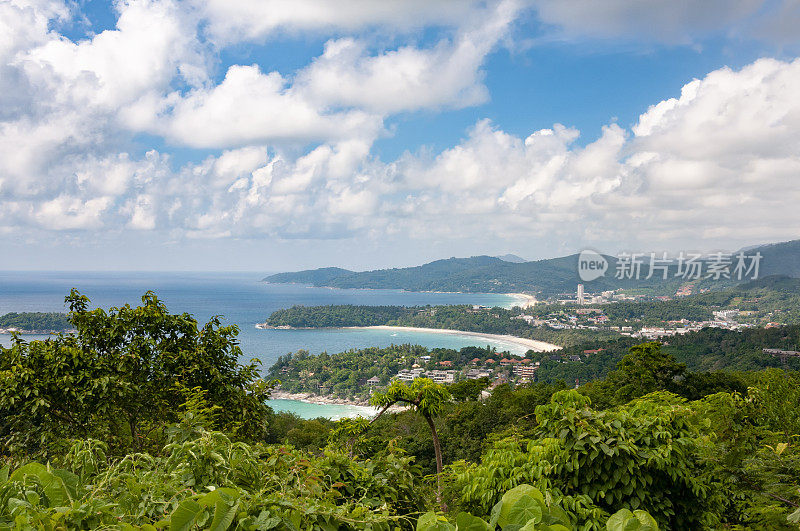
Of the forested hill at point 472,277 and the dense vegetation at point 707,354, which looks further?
the forested hill at point 472,277

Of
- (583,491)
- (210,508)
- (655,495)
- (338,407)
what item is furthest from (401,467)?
(338,407)

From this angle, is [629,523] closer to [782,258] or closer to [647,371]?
[647,371]

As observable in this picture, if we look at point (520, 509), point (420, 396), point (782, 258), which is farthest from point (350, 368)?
point (782, 258)

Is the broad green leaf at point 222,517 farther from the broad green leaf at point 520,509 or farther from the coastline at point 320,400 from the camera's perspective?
the coastline at point 320,400

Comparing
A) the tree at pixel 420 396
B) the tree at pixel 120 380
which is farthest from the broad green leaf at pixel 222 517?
the tree at pixel 120 380

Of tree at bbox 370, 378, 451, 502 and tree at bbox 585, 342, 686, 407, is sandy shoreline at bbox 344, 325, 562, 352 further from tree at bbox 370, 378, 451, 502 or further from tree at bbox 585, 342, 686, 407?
tree at bbox 370, 378, 451, 502

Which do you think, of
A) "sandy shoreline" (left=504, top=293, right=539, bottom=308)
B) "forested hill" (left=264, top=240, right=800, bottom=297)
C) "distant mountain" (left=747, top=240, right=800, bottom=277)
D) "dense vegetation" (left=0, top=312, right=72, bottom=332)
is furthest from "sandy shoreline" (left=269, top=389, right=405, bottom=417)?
"forested hill" (left=264, top=240, right=800, bottom=297)
